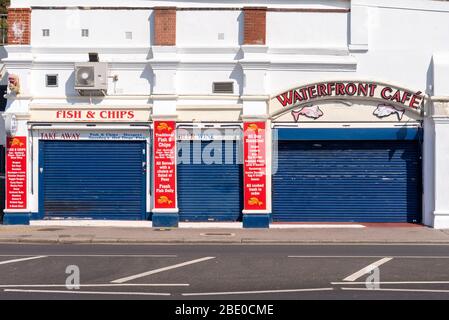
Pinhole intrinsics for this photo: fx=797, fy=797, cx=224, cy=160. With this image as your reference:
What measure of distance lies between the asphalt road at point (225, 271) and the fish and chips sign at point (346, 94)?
5.07m

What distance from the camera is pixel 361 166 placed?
22.2m

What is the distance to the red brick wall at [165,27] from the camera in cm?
2194

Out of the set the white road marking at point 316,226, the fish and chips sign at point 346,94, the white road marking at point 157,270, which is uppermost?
the fish and chips sign at point 346,94

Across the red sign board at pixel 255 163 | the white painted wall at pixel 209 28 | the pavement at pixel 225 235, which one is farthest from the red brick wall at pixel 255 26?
the pavement at pixel 225 235

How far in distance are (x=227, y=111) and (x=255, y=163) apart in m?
1.63

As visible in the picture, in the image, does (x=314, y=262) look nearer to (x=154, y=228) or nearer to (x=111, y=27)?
(x=154, y=228)

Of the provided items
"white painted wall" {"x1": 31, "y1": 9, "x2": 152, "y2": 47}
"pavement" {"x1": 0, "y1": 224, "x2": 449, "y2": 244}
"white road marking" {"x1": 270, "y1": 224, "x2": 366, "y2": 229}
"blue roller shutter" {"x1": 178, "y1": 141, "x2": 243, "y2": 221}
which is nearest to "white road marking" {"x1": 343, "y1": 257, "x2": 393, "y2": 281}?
"pavement" {"x1": 0, "y1": 224, "x2": 449, "y2": 244}

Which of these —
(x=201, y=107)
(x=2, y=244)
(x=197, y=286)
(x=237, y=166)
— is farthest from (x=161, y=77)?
(x=197, y=286)

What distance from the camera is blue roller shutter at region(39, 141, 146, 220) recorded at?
875 inches

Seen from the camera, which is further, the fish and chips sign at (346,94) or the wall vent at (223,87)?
the wall vent at (223,87)

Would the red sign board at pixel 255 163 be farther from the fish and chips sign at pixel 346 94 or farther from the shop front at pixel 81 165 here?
the shop front at pixel 81 165

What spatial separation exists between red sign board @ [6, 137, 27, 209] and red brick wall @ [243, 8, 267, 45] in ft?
22.5

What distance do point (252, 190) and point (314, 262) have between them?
23.3ft

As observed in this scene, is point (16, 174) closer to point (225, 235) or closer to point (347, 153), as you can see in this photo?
point (225, 235)
